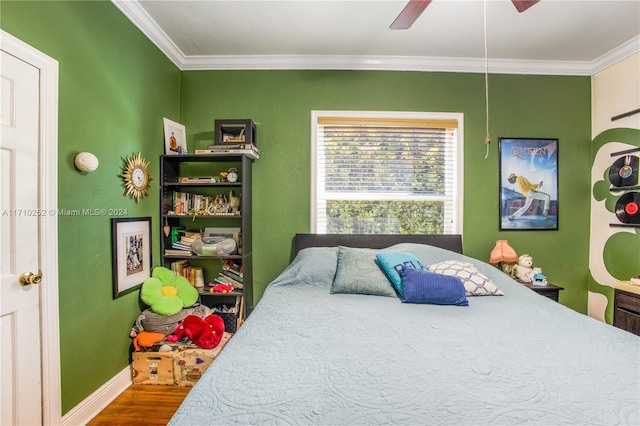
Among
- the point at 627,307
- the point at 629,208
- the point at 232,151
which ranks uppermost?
the point at 232,151

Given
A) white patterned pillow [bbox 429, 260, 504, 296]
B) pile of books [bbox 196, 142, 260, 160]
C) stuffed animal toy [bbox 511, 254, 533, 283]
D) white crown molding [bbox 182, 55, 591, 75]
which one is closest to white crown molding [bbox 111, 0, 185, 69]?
white crown molding [bbox 182, 55, 591, 75]

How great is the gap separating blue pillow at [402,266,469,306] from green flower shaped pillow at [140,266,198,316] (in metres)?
1.74

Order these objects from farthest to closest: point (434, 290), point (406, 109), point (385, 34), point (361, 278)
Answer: point (406, 109) → point (385, 34) → point (361, 278) → point (434, 290)

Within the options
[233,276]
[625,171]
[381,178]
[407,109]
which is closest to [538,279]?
[625,171]

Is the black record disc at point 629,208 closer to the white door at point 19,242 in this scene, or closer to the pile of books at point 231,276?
the pile of books at point 231,276

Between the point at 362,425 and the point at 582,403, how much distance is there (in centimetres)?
70

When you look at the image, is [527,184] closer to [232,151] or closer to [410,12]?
[410,12]

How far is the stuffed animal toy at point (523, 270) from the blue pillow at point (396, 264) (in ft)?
3.92

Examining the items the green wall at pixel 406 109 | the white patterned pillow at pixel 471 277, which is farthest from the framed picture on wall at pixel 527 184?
the white patterned pillow at pixel 471 277

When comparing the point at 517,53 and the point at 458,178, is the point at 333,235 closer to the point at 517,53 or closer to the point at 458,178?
the point at 458,178

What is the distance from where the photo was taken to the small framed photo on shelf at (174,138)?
2680 mm

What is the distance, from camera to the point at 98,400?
188 centimetres

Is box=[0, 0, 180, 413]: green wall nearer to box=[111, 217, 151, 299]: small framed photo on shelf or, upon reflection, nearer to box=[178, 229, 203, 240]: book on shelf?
box=[111, 217, 151, 299]: small framed photo on shelf

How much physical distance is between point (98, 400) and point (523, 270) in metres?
3.47
